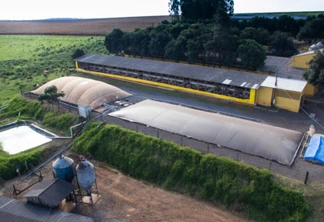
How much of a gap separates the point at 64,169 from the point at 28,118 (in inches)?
705

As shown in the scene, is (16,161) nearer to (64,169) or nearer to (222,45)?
(64,169)

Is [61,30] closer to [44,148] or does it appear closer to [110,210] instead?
[44,148]

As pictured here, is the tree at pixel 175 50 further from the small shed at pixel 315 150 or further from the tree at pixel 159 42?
the small shed at pixel 315 150

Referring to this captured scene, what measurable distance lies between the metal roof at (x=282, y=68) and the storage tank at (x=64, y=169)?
105 feet

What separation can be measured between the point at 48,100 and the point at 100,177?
1596 cm

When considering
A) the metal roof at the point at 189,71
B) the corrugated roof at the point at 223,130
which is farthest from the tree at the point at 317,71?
the corrugated roof at the point at 223,130

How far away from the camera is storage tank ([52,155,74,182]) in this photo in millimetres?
22938

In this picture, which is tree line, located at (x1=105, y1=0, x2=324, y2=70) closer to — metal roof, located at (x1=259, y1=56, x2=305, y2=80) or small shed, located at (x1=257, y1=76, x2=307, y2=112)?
metal roof, located at (x1=259, y1=56, x2=305, y2=80)

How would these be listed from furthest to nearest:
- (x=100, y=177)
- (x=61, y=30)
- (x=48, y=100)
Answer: (x=61, y=30), (x=48, y=100), (x=100, y=177)

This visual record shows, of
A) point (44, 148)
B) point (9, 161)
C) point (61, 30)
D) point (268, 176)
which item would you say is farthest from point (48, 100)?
point (61, 30)

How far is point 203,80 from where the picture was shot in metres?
40.5

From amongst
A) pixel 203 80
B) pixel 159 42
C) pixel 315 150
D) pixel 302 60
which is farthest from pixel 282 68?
pixel 315 150

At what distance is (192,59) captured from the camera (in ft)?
165

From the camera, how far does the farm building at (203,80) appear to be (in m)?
35.9
